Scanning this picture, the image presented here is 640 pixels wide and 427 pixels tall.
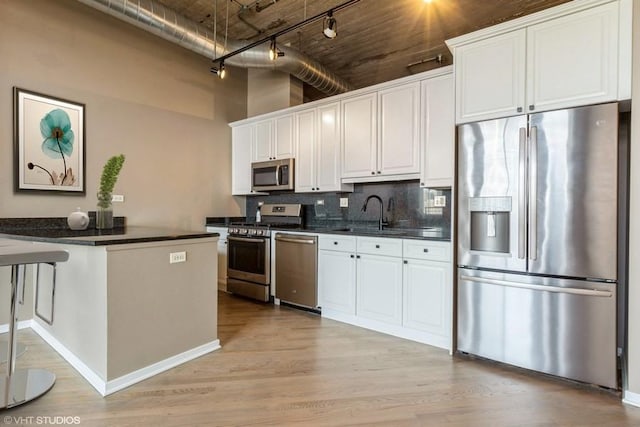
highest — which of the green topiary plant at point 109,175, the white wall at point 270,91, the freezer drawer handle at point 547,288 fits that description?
the white wall at point 270,91

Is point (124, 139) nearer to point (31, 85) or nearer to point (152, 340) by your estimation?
point (31, 85)

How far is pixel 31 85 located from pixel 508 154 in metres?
4.06

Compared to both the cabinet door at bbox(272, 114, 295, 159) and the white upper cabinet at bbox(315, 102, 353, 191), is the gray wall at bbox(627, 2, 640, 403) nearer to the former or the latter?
the white upper cabinet at bbox(315, 102, 353, 191)

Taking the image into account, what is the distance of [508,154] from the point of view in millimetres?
2469

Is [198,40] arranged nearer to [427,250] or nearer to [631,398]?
[427,250]

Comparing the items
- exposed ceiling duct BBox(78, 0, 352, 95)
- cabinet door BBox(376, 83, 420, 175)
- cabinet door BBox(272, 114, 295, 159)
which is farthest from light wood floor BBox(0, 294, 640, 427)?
exposed ceiling duct BBox(78, 0, 352, 95)

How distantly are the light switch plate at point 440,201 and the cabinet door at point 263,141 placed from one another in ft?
7.24

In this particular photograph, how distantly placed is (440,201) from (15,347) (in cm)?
347

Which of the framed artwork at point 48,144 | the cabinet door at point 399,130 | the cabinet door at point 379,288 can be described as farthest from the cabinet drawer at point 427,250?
the framed artwork at point 48,144

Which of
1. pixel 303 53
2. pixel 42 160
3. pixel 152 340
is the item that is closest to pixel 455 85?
pixel 303 53

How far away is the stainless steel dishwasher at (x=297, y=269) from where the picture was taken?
12.1 ft

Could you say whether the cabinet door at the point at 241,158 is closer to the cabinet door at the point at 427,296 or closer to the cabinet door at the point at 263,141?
the cabinet door at the point at 263,141

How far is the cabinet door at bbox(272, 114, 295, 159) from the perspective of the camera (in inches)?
172

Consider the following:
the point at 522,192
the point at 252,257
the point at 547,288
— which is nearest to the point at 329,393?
the point at 547,288
